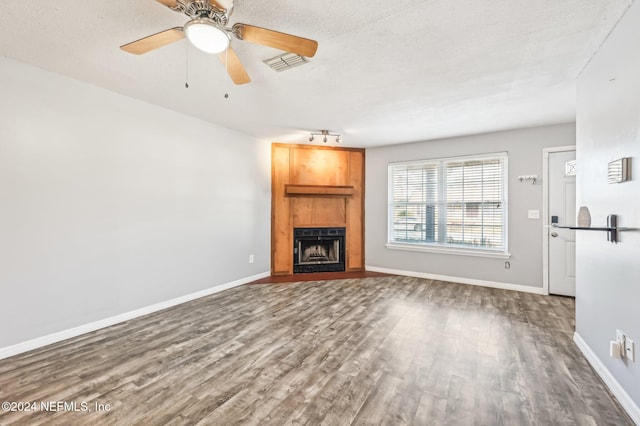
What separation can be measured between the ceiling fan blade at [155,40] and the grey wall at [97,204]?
1474 millimetres

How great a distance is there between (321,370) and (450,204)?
382 centimetres

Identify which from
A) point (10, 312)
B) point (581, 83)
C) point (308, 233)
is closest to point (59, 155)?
point (10, 312)

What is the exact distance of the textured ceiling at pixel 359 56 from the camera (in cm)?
179

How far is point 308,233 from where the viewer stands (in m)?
5.43

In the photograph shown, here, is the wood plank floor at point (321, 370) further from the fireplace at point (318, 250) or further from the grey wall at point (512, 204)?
the fireplace at point (318, 250)

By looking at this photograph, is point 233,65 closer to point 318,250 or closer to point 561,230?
point 318,250

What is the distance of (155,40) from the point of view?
178 centimetres

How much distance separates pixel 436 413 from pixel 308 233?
12.8 feet

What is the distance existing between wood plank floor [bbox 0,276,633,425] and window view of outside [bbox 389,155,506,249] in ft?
4.90

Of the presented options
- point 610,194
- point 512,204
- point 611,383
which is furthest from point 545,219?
point 611,383

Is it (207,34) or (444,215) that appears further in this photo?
(444,215)

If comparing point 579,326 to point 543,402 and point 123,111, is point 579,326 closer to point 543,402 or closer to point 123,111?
point 543,402

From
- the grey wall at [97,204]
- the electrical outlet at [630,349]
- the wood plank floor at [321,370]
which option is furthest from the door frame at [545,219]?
the grey wall at [97,204]

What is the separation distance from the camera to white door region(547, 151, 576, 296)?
3.99 meters
